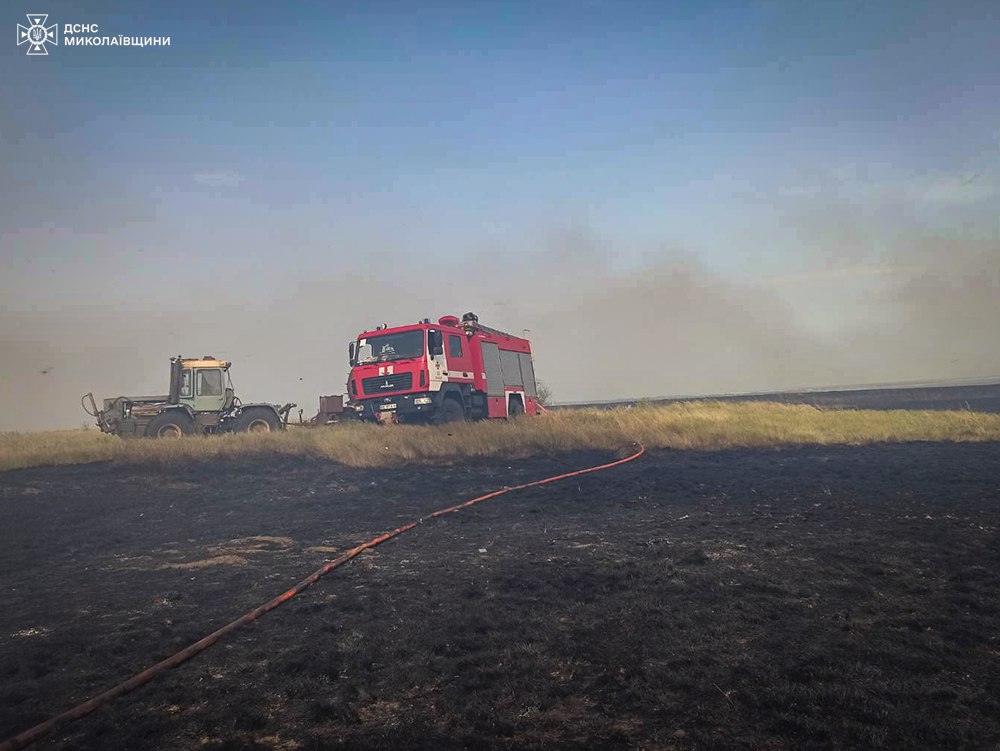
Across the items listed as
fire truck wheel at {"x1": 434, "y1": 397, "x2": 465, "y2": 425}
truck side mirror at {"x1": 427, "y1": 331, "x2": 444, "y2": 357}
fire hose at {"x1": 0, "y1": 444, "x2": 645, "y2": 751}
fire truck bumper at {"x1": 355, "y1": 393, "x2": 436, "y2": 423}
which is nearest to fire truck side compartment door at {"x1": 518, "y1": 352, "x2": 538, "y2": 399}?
fire truck wheel at {"x1": 434, "y1": 397, "x2": 465, "y2": 425}

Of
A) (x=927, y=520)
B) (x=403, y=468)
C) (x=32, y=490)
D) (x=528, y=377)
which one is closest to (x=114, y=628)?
(x=927, y=520)

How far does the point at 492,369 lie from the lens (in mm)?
19109

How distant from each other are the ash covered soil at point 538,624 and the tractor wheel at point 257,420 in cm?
1009

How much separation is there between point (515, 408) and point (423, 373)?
18.2 feet

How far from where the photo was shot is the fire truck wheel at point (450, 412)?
1606 cm

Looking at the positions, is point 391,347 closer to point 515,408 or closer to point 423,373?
point 423,373

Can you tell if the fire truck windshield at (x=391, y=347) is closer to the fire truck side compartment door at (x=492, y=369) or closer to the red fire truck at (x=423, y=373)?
the red fire truck at (x=423, y=373)

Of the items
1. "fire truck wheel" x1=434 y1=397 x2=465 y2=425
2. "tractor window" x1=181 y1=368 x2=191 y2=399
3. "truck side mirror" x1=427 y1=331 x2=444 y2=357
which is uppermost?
"truck side mirror" x1=427 y1=331 x2=444 y2=357

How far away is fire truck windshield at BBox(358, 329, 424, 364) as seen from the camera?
16.1m

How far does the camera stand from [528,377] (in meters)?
22.9

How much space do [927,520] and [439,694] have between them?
19.6ft

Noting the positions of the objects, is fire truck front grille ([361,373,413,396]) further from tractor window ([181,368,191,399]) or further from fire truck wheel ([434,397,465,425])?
tractor window ([181,368,191,399])

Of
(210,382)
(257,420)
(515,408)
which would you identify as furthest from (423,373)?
(210,382)

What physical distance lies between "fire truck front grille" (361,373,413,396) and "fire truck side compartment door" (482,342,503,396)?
3.18m
